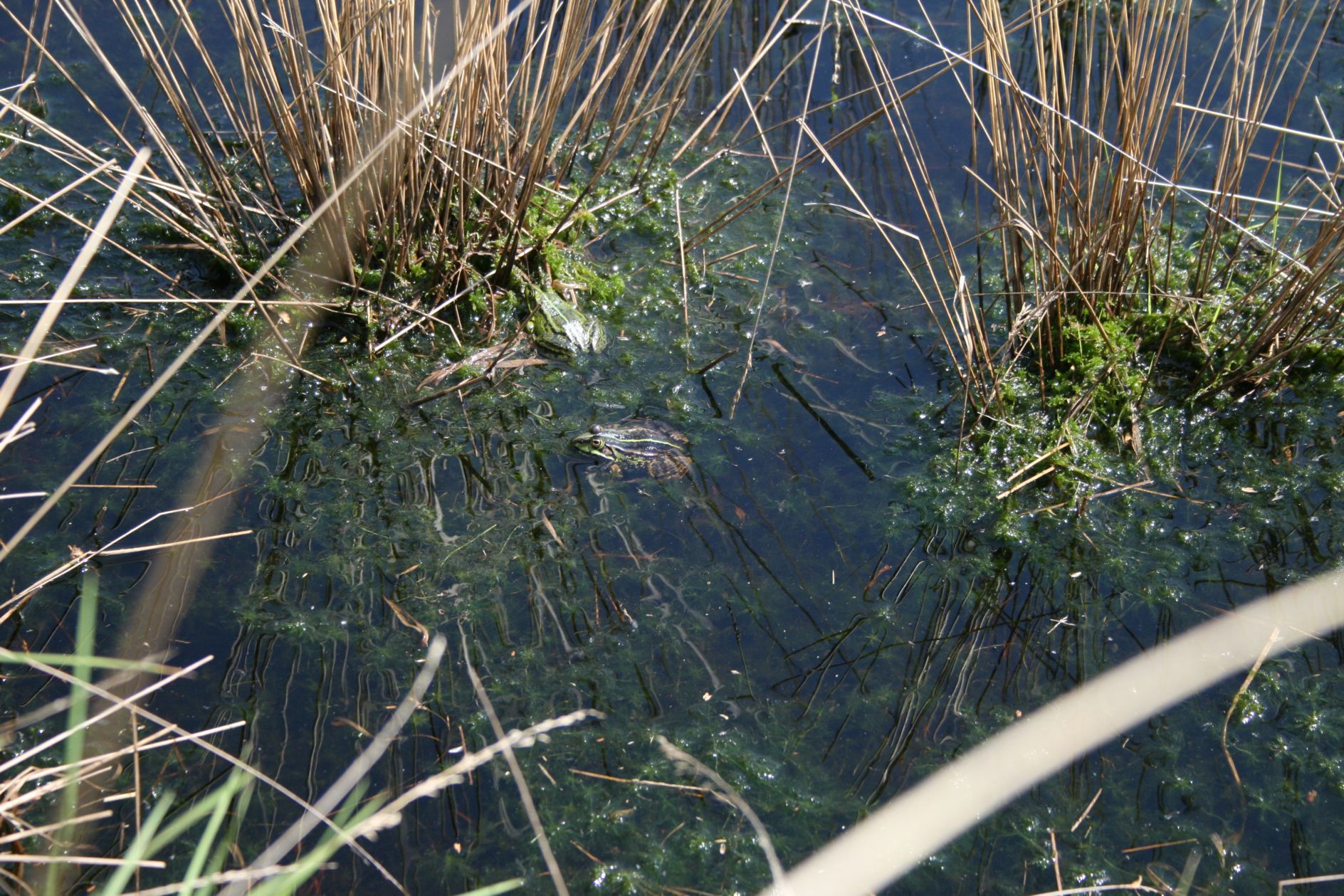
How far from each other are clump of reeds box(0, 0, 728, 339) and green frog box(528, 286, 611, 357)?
126 millimetres

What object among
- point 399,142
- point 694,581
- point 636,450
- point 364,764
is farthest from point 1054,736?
point 399,142

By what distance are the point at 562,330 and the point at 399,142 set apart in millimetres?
625

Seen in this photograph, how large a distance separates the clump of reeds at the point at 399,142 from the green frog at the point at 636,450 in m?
0.52

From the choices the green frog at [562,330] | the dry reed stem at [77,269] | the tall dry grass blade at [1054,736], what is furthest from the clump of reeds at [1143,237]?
the dry reed stem at [77,269]

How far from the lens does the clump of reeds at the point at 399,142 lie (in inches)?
93.6

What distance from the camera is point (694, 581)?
89.0 inches

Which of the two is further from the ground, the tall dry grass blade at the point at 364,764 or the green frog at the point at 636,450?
the green frog at the point at 636,450

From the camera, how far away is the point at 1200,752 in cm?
198

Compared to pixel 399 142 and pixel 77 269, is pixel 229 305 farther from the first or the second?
pixel 399 142

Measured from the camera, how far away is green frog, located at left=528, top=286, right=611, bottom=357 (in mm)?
2807

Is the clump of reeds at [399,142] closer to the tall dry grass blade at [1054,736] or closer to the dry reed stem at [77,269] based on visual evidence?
the dry reed stem at [77,269]

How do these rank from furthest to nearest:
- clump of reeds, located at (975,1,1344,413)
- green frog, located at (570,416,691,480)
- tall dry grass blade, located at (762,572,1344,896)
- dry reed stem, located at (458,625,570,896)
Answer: green frog, located at (570,416,691,480), clump of reeds, located at (975,1,1344,413), tall dry grass blade, located at (762,572,1344,896), dry reed stem, located at (458,625,570,896)

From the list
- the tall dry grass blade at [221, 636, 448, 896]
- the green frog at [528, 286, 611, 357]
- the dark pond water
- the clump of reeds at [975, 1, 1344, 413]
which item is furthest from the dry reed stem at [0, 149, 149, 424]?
the clump of reeds at [975, 1, 1344, 413]

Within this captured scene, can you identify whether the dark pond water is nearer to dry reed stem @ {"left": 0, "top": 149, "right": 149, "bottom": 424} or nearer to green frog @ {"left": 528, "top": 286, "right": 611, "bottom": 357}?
green frog @ {"left": 528, "top": 286, "right": 611, "bottom": 357}
